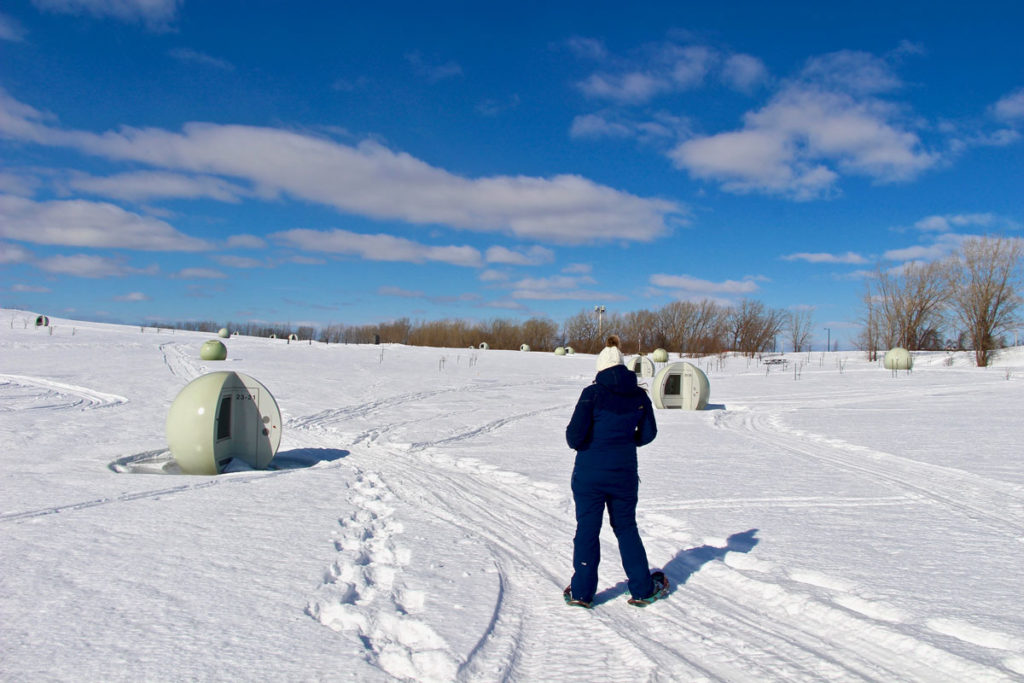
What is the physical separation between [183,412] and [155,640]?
5.38 meters

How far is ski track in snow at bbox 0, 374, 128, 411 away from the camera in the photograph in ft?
46.6

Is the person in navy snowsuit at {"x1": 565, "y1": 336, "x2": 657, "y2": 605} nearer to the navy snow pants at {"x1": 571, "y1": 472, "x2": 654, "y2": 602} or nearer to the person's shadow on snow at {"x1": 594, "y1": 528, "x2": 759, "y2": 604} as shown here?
the navy snow pants at {"x1": 571, "y1": 472, "x2": 654, "y2": 602}

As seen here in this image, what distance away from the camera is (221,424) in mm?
9141

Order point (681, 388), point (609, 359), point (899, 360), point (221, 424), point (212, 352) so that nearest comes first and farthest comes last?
point (609, 359) → point (221, 424) → point (681, 388) → point (212, 352) → point (899, 360)

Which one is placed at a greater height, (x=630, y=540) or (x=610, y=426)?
(x=610, y=426)

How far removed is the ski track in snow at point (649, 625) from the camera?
3.43 meters

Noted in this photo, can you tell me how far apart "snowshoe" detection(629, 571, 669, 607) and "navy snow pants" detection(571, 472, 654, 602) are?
0.03m

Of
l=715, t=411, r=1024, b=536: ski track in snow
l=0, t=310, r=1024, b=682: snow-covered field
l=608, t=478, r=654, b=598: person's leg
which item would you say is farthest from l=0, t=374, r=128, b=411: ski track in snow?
l=715, t=411, r=1024, b=536: ski track in snow

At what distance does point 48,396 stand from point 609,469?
54.4ft

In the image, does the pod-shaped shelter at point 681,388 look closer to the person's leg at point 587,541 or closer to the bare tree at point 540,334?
the person's leg at point 587,541

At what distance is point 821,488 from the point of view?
805cm

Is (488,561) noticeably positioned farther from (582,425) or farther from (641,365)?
(641,365)

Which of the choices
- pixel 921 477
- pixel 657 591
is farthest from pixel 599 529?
pixel 921 477

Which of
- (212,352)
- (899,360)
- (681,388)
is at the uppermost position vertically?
(899,360)
